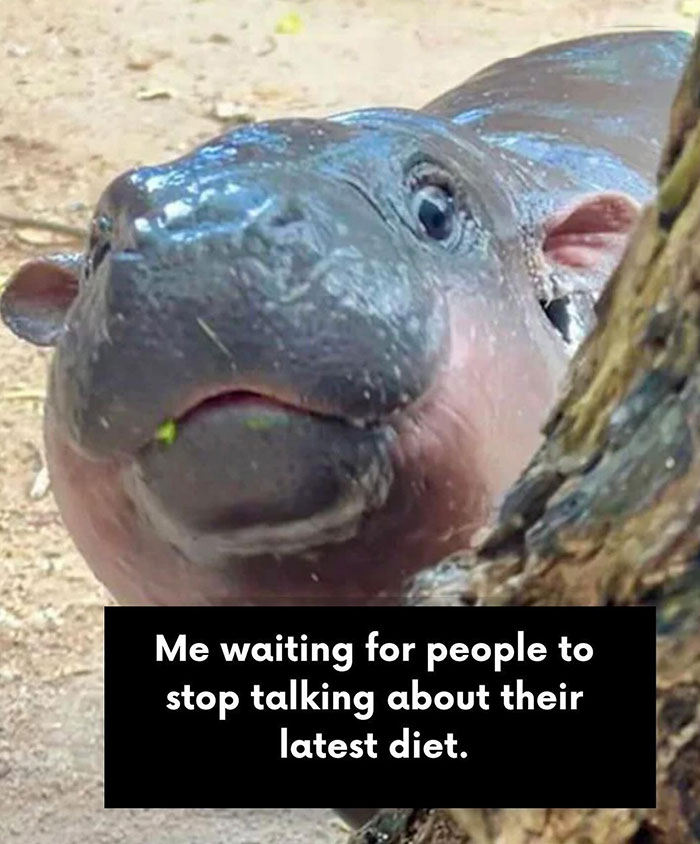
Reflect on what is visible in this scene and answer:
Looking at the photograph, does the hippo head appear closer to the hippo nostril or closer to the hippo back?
the hippo nostril

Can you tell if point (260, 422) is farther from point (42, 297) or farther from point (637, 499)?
point (42, 297)

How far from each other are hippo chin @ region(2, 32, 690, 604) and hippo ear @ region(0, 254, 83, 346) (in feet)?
1.24

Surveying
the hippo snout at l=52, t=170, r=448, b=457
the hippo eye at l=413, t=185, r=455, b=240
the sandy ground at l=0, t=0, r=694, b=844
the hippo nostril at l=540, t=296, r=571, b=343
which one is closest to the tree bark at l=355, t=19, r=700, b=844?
the hippo snout at l=52, t=170, r=448, b=457

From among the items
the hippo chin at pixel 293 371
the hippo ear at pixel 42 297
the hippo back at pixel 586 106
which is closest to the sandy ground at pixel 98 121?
the hippo ear at pixel 42 297

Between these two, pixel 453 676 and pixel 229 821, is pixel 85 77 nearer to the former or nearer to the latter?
pixel 229 821

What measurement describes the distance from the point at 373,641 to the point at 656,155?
1.64 metres

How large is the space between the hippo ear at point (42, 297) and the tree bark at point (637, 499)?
39.8 inches

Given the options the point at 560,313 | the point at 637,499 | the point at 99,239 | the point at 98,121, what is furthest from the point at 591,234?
the point at 98,121

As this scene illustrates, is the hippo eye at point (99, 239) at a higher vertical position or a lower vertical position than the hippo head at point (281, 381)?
higher

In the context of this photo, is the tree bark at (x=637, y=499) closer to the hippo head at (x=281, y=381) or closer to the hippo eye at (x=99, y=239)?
the hippo head at (x=281, y=381)

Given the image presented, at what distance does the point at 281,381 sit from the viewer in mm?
1395

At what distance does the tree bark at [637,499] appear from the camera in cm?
97

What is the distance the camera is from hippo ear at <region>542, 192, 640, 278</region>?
1.90 m

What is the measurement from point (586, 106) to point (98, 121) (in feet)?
6.15
